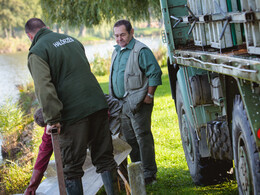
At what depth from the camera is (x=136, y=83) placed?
609 centimetres

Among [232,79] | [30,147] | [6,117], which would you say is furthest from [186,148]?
[6,117]

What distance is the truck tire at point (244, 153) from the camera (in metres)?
3.31

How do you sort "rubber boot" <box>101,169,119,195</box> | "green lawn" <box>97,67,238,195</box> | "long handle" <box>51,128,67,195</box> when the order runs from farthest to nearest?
"green lawn" <box>97,67,238,195</box>, "rubber boot" <box>101,169,119,195</box>, "long handle" <box>51,128,67,195</box>

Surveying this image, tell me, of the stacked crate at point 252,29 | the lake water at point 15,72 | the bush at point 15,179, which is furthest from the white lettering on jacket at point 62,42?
the lake water at point 15,72

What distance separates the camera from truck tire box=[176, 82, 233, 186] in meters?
5.65

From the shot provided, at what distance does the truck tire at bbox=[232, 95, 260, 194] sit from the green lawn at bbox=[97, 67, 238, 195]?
1.83 metres

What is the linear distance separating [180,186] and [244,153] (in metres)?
2.65

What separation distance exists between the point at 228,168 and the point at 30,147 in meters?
5.59

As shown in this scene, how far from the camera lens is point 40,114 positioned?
5016mm

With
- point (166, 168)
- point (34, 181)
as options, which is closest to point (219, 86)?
point (34, 181)

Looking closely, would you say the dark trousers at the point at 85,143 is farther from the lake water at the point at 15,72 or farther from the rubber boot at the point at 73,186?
the lake water at the point at 15,72

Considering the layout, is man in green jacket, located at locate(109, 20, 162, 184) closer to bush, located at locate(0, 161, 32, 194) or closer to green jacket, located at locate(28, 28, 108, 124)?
green jacket, located at locate(28, 28, 108, 124)

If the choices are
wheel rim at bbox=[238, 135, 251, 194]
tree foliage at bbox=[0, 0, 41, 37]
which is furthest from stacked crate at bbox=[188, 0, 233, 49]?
tree foliage at bbox=[0, 0, 41, 37]

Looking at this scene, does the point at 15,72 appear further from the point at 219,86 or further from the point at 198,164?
the point at 219,86
